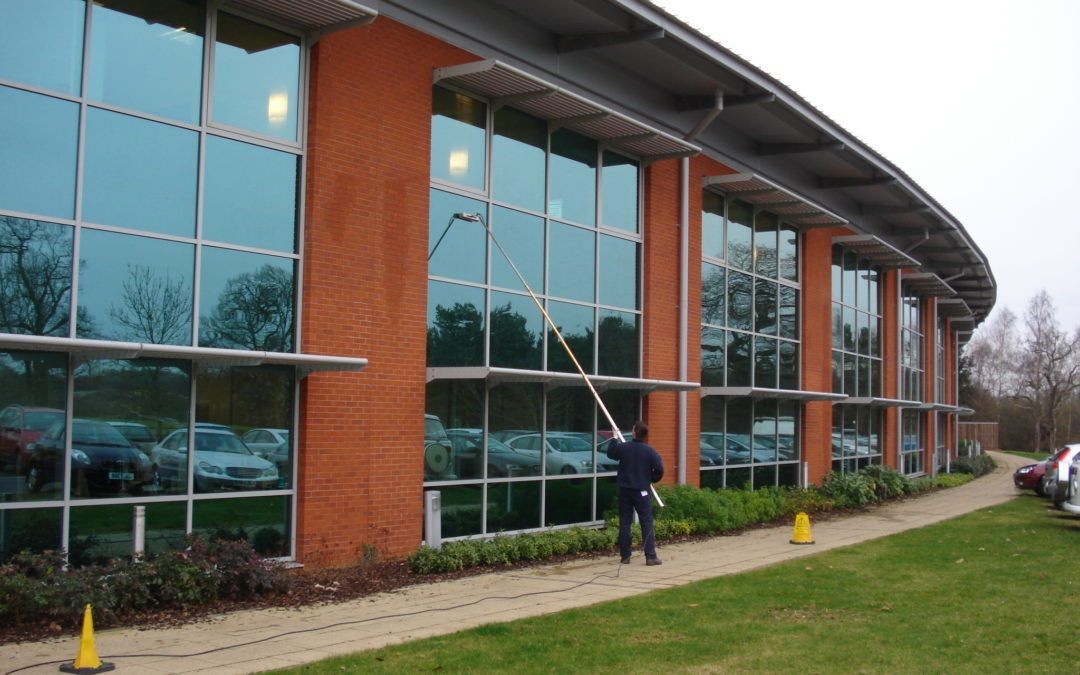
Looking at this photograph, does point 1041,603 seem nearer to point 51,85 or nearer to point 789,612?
point 789,612

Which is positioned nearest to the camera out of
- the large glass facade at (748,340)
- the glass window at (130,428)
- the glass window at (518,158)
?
the glass window at (130,428)

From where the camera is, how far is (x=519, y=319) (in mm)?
15617

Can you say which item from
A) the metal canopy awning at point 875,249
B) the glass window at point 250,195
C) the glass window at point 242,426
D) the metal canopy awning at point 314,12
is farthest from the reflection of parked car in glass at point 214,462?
the metal canopy awning at point 875,249

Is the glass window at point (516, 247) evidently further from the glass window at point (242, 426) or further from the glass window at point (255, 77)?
the glass window at point (242, 426)

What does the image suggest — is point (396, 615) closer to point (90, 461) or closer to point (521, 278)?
point (90, 461)

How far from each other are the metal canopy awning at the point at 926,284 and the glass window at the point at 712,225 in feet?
42.2

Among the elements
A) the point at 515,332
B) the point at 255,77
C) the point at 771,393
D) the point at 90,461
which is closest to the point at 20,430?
the point at 90,461

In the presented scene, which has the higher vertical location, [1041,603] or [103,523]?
[103,523]

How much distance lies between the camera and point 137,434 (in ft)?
35.5

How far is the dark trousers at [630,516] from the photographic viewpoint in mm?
13938

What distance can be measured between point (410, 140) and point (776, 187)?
938 centimetres

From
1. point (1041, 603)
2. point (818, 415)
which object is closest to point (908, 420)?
point (818, 415)

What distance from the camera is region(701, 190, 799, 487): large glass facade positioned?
20828 millimetres

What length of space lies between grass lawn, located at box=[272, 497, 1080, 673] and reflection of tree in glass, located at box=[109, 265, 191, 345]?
4.34 metres
